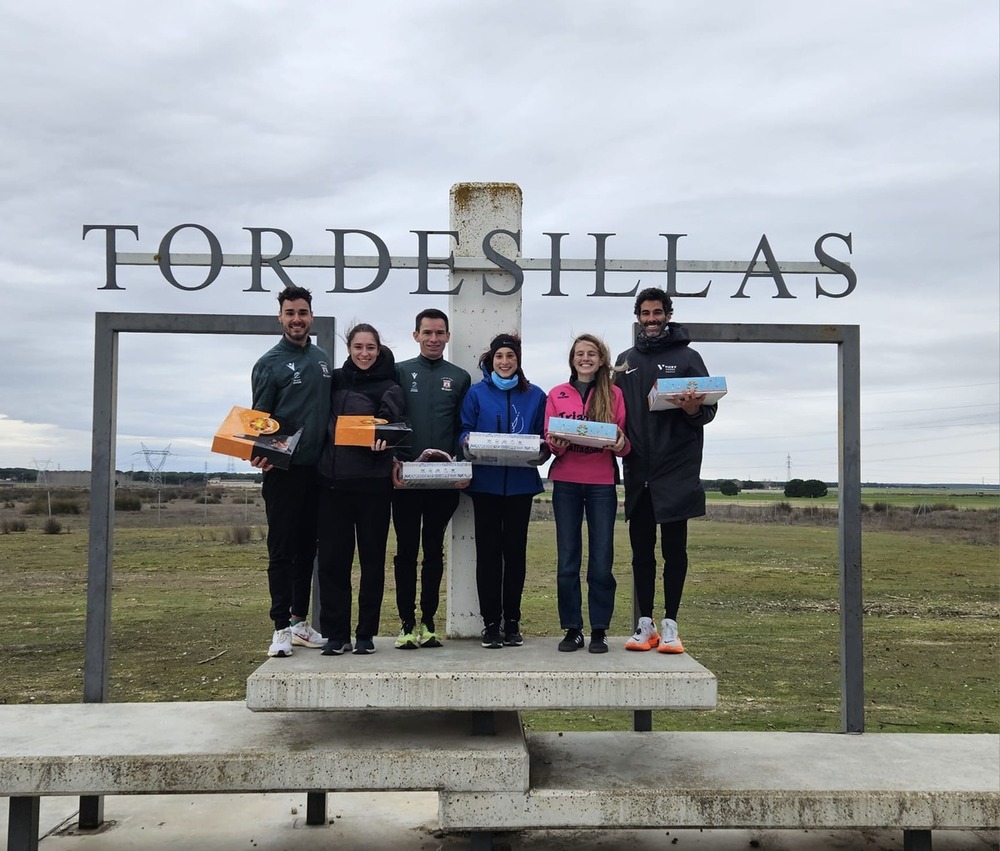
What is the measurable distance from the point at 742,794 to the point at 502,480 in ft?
6.01

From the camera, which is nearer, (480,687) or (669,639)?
(480,687)

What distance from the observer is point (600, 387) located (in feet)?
15.0

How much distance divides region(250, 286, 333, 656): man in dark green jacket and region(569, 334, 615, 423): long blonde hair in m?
1.34

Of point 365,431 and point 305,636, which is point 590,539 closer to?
point 365,431

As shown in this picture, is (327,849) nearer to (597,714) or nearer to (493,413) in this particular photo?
(493,413)

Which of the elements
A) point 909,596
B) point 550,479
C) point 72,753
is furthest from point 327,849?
point 909,596

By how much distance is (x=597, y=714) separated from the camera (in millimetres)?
7512

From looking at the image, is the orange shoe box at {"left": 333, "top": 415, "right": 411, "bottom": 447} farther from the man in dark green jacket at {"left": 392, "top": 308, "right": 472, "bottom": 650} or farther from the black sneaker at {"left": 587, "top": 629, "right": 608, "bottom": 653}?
the black sneaker at {"left": 587, "top": 629, "right": 608, "bottom": 653}

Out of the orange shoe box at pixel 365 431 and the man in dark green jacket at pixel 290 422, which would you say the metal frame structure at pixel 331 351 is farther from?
the orange shoe box at pixel 365 431

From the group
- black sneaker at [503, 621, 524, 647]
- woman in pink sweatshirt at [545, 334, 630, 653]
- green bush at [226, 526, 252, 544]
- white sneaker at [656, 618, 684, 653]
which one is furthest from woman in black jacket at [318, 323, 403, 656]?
green bush at [226, 526, 252, 544]

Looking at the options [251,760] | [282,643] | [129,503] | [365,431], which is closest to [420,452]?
[365,431]

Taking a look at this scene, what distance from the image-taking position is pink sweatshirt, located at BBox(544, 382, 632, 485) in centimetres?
451

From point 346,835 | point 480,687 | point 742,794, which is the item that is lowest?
point 346,835

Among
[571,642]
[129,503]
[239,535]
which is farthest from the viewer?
[129,503]
